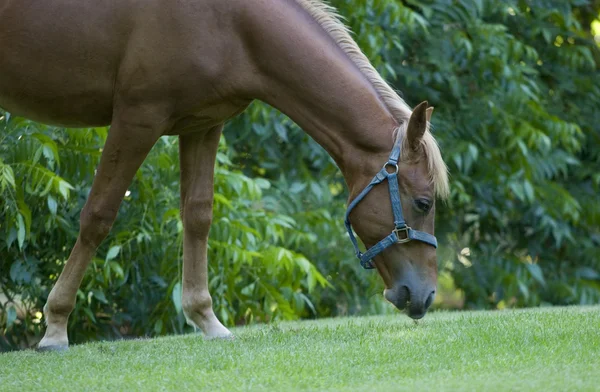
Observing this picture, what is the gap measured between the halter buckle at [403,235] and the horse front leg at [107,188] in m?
1.14

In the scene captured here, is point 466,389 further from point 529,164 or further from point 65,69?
point 529,164

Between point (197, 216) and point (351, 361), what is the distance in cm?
145

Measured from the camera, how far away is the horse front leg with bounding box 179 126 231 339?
14.3 feet

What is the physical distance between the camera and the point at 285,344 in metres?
3.76

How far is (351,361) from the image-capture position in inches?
126

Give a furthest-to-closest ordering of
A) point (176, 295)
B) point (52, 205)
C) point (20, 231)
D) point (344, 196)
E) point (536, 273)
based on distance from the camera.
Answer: point (536, 273), point (344, 196), point (176, 295), point (52, 205), point (20, 231)

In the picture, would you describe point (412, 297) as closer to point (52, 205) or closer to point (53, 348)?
point (53, 348)

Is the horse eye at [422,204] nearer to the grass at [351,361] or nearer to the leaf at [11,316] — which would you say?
the grass at [351,361]

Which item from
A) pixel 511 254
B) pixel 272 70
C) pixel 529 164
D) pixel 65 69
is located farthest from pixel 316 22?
pixel 511 254

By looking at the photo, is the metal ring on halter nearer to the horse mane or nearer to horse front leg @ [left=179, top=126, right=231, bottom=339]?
the horse mane

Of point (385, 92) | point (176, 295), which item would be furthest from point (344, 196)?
point (385, 92)

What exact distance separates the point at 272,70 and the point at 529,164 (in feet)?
15.4

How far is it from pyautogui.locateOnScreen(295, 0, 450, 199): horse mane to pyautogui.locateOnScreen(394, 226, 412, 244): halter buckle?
0.22 meters

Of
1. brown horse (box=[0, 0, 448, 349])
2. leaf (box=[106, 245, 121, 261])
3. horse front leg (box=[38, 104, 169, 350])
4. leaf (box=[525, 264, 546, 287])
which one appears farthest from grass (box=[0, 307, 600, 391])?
leaf (box=[525, 264, 546, 287])
